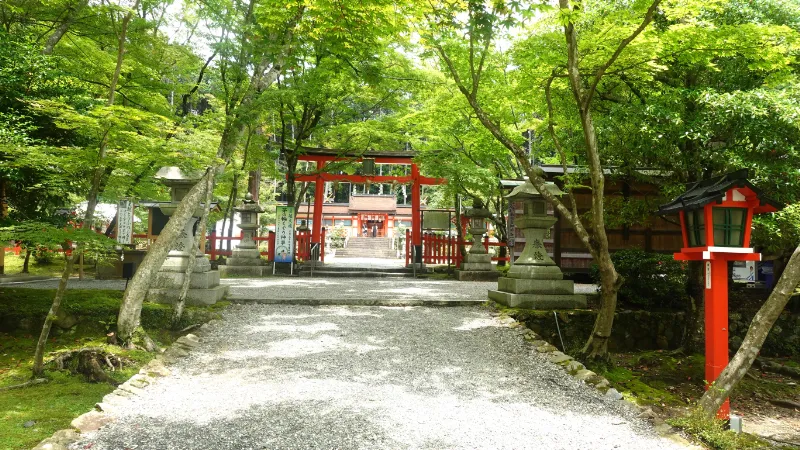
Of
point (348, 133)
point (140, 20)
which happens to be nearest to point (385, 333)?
point (140, 20)

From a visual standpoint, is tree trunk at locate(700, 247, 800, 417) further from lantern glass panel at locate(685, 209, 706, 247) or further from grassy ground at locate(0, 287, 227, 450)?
grassy ground at locate(0, 287, 227, 450)

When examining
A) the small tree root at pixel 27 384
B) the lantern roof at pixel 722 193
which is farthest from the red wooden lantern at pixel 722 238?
the small tree root at pixel 27 384

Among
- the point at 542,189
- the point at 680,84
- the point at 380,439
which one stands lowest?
the point at 380,439

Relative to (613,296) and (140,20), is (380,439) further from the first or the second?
(140,20)

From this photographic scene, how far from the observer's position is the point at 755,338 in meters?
3.94

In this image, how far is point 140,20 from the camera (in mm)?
9047

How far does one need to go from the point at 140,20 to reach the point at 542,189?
27.4 ft

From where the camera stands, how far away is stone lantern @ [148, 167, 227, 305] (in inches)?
276

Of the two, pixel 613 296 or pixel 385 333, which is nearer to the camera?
pixel 613 296

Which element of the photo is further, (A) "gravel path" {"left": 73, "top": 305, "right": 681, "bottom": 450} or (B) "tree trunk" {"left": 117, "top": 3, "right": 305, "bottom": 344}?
(B) "tree trunk" {"left": 117, "top": 3, "right": 305, "bottom": 344}

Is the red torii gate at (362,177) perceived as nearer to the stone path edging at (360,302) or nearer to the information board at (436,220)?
the information board at (436,220)

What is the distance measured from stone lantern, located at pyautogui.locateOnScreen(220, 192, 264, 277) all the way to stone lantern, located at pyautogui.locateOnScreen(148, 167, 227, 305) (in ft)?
19.1

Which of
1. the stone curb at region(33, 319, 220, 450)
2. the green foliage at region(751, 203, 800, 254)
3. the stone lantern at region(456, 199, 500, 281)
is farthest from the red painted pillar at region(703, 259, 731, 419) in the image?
the stone lantern at region(456, 199, 500, 281)

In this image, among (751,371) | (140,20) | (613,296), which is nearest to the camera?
(613,296)
